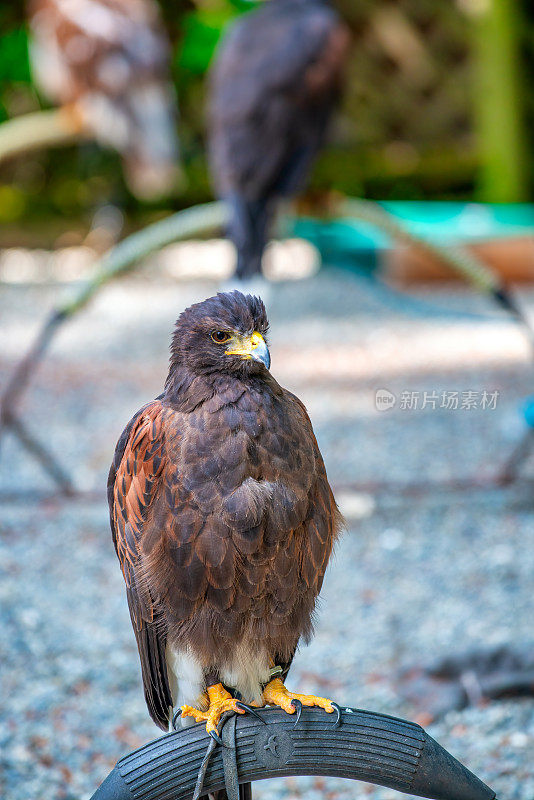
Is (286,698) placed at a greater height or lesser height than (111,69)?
lesser

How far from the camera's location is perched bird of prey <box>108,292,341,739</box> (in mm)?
1265

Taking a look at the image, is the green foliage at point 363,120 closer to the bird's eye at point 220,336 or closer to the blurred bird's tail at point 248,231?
the blurred bird's tail at point 248,231

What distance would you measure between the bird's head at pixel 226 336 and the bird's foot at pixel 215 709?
47 centimetres

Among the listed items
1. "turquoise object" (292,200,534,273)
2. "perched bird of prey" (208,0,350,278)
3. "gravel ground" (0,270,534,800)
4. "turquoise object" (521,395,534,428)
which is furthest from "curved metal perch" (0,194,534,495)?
"turquoise object" (292,200,534,273)

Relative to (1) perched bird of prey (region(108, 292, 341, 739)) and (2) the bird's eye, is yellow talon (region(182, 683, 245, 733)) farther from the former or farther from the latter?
(2) the bird's eye

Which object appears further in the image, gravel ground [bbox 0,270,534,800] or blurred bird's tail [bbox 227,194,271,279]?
blurred bird's tail [bbox 227,194,271,279]

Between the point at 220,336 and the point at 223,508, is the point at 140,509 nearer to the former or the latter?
the point at 223,508

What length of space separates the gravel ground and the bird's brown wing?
0.65 metres

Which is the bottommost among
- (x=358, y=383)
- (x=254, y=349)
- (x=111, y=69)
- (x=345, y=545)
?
(x=254, y=349)

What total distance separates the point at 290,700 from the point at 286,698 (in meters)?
0.03

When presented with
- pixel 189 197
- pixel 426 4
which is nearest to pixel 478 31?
pixel 426 4

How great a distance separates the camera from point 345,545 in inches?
120

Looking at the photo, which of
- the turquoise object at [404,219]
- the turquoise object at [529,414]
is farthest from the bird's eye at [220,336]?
the turquoise object at [404,219]

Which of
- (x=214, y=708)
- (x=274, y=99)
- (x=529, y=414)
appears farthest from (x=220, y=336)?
(x=274, y=99)
